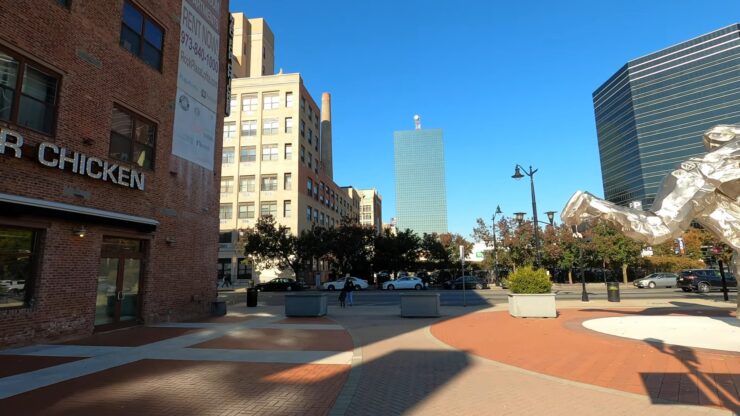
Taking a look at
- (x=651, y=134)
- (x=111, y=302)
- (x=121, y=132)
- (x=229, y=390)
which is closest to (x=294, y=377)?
(x=229, y=390)

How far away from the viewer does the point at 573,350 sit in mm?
9125

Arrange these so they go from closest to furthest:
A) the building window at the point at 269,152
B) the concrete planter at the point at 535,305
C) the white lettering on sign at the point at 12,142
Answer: the white lettering on sign at the point at 12,142
the concrete planter at the point at 535,305
the building window at the point at 269,152

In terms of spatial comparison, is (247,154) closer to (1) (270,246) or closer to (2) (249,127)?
(2) (249,127)

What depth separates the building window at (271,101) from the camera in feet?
186

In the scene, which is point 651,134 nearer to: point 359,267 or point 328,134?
point 328,134

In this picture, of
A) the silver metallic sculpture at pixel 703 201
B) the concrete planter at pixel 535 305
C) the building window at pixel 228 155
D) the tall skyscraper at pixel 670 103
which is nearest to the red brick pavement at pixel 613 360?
the concrete planter at pixel 535 305

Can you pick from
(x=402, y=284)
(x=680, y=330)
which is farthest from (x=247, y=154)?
(x=680, y=330)

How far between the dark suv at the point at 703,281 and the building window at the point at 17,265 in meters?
36.6

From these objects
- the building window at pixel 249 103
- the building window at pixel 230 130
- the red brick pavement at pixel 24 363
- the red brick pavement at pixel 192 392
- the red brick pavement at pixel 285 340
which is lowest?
the red brick pavement at pixel 192 392

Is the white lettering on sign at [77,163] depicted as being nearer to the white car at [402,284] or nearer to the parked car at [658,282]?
the white car at [402,284]

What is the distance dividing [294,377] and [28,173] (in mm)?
8465

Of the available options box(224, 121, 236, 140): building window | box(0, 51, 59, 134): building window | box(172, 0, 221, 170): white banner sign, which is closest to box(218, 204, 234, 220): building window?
box(224, 121, 236, 140): building window

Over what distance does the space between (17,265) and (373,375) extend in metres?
9.17

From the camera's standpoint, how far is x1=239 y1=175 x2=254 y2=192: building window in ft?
181
